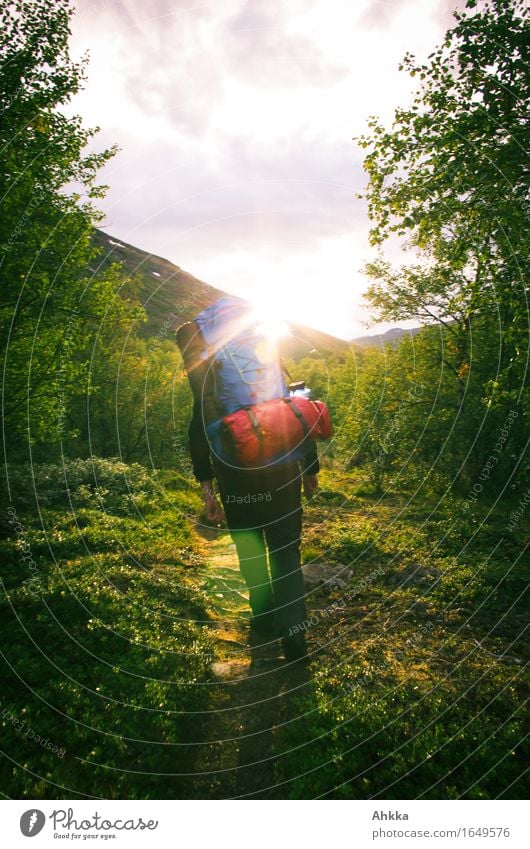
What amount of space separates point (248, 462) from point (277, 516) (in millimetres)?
903

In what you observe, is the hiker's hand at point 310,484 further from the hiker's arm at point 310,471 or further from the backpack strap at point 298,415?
the backpack strap at point 298,415

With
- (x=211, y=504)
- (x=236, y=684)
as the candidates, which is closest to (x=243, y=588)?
(x=236, y=684)

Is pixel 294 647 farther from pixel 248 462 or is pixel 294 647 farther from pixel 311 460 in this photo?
pixel 248 462

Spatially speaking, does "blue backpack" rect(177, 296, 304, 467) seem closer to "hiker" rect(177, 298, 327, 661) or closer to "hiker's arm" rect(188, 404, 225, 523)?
"hiker" rect(177, 298, 327, 661)

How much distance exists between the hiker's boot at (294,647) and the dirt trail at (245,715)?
110 millimetres

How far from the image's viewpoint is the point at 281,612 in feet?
16.3

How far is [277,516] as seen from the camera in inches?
193

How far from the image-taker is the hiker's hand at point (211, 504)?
5125 millimetres

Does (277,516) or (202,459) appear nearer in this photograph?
(277,516)

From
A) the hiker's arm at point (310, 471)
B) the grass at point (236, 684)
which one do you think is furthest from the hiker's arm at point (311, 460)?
the grass at point (236, 684)

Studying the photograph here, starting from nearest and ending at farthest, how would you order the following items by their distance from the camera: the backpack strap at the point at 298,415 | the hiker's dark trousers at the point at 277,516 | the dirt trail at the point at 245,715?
1. the dirt trail at the point at 245,715
2. the backpack strap at the point at 298,415
3. the hiker's dark trousers at the point at 277,516
